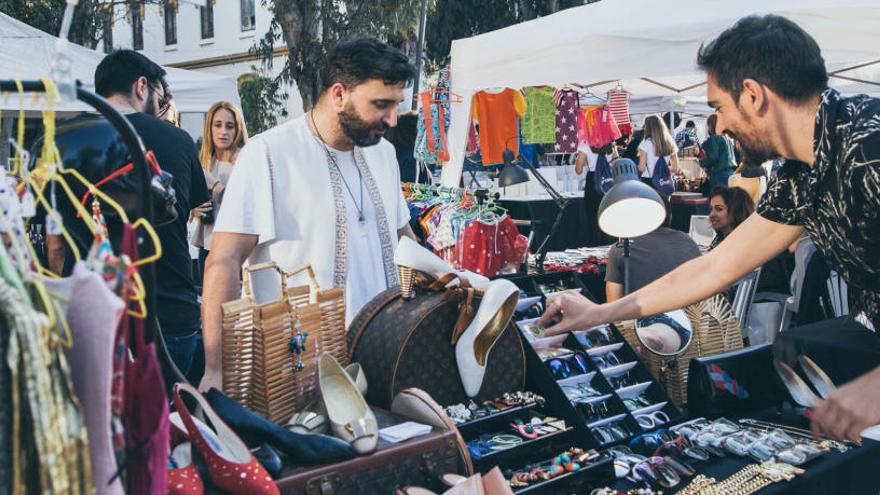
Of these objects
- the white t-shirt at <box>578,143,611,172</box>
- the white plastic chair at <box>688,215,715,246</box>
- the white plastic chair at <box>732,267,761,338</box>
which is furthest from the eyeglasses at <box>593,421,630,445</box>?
the white t-shirt at <box>578,143,611,172</box>

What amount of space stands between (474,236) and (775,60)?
12.5 ft

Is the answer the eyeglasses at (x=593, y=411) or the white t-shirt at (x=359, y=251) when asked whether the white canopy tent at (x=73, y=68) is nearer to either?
the white t-shirt at (x=359, y=251)

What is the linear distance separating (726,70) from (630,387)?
1.05m

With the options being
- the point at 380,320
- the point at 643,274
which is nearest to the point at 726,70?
the point at 380,320

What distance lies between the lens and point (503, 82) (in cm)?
626

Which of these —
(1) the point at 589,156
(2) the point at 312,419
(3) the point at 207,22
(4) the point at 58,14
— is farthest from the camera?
(3) the point at 207,22

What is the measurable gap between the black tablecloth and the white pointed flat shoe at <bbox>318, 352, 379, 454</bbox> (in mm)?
7289

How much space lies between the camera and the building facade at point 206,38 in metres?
24.8

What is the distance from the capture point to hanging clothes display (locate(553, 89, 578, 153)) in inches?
328

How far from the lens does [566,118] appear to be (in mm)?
8398

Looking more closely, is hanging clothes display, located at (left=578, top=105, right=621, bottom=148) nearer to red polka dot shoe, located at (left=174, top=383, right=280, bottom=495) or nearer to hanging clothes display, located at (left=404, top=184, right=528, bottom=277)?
hanging clothes display, located at (left=404, top=184, right=528, bottom=277)

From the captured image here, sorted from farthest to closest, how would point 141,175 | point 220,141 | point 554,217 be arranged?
point 554,217
point 220,141
point 141,175

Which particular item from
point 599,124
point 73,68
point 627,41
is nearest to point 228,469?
point 627,41

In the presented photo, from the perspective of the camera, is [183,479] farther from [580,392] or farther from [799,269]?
[799,269]
